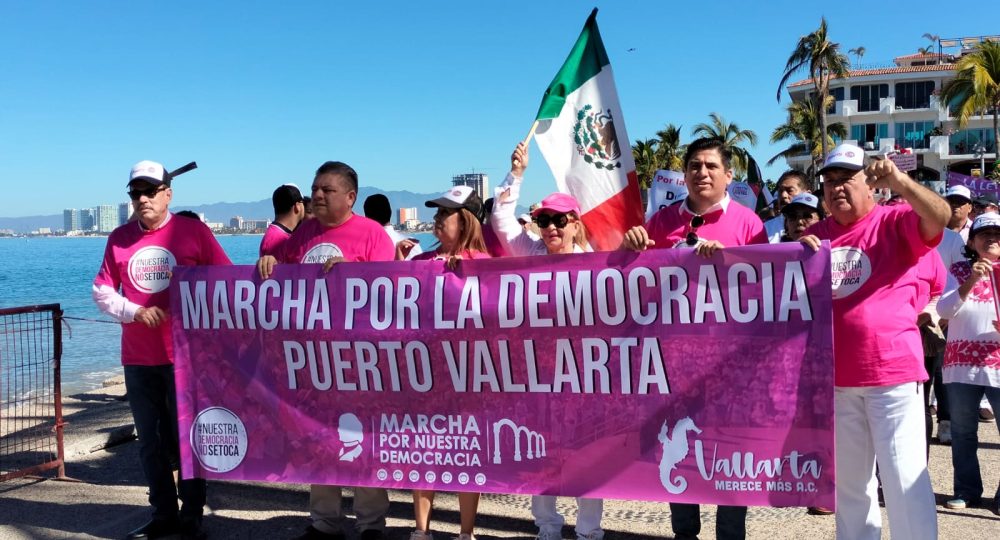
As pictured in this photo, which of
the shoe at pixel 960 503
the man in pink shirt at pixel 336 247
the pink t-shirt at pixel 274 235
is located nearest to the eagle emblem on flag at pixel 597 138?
the man in pink shirt at pixel 336 247

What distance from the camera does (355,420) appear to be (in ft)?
15.0

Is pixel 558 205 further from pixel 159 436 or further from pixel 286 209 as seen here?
pixel 286 209

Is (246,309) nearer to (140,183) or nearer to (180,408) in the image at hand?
(180,408)

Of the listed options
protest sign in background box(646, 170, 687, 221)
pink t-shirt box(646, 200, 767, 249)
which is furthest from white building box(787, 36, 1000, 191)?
pink t-shirt box(646, 200, 767, 249)

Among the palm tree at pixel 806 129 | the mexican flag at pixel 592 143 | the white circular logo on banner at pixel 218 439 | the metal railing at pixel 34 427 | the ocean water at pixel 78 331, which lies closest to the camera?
the white circular logo on banner at pixel 218 439

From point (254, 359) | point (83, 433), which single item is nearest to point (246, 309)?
point (254, 359)

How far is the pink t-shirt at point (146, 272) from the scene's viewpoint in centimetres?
499

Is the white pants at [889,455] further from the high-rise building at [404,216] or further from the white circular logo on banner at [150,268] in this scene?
the high-rise building at [404,216]

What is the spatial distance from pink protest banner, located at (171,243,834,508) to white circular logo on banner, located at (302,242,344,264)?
143mm

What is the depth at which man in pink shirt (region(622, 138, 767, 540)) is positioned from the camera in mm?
4105

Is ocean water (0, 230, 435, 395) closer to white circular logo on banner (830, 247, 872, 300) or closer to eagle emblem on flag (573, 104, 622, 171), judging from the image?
eagle emblem on flag (573, 104, 622, 171)

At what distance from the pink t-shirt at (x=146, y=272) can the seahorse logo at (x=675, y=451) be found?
298cm

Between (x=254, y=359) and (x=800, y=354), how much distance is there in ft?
9.74

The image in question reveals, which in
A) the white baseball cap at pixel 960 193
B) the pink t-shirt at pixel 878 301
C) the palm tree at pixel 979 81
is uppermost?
the palm tree at pixel 979 81
